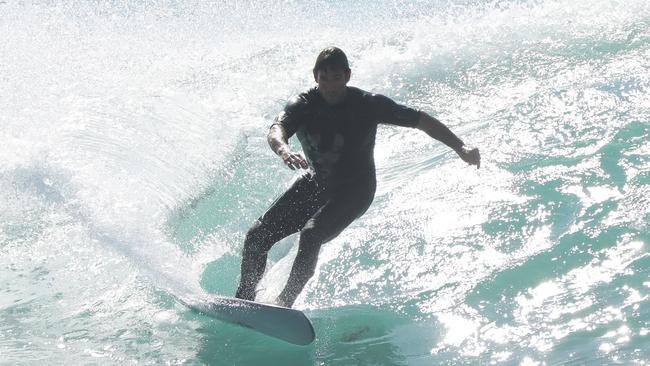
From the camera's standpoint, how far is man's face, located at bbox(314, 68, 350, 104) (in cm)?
580

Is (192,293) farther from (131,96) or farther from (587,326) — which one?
(131,96)

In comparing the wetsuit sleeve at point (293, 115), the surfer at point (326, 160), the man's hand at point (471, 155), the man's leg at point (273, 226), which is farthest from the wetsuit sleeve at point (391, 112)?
the man's leg at point (273, 226)

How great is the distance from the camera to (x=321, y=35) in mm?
15711

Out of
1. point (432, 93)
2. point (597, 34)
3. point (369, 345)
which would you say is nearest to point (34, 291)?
point (369, 345)

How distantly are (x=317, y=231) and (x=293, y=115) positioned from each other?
2.66 ft

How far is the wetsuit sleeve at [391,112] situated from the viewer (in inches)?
240

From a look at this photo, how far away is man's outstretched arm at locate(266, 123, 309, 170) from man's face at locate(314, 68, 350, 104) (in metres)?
0.39

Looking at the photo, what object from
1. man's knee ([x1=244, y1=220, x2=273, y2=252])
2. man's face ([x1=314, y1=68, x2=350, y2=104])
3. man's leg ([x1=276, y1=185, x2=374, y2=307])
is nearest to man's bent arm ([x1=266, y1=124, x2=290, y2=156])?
man's face ([x1=314, y1=68, x2=350, y2=104])

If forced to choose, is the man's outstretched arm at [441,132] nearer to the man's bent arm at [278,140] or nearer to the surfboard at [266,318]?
the man's bent arm at [278,140]

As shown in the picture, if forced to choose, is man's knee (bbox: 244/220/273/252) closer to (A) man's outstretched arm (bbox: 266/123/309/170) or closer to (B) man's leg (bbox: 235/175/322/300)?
(B) man's leg (bbox: 235/175/322/300)

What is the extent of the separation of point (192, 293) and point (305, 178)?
48.2 inches

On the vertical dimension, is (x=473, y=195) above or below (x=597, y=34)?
below

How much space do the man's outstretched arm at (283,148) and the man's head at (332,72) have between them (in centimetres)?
41

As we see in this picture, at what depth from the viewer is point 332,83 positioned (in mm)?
5848
